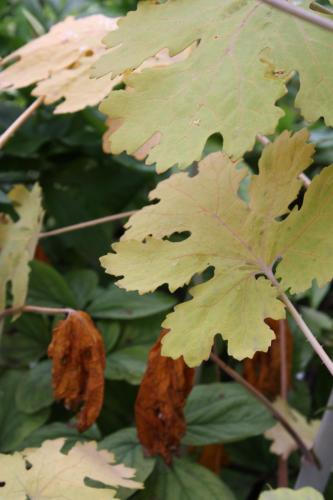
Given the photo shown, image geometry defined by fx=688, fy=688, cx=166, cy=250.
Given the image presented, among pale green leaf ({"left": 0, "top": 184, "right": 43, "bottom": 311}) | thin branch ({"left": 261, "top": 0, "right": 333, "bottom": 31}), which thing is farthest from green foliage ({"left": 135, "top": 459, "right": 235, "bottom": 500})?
thin branch ({"left": 261, "top": 0, "right": 333, "bottom": 31})

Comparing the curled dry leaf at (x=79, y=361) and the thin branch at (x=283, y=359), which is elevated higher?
the curled dry leaf at (x=79, y=361)

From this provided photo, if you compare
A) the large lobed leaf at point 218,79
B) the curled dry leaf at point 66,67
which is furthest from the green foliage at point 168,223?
the curled dry leaf at point 66,67

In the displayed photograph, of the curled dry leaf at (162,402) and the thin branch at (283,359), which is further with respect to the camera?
the thin branch at (283,359)

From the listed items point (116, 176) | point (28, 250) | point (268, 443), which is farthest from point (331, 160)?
point (28, 250)

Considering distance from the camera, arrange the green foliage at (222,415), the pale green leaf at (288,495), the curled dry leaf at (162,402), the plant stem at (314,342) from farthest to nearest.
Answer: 1. the green foliage at (222,415)
2. the curled dry leaf at (162,402)
3. the plant stem at (314,342)
4. the pale green leaf at (288,495)

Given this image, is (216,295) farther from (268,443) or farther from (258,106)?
(268,443)

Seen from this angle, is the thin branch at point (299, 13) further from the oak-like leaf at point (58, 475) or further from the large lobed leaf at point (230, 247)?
the oak-like leaf at point (58, 475)
